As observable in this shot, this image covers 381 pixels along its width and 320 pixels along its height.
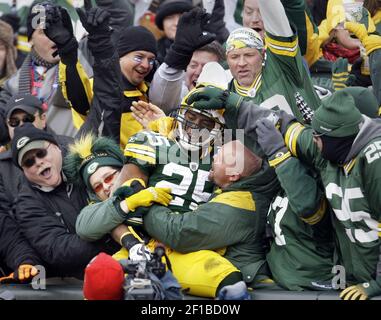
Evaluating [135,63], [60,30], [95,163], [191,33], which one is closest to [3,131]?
[60,30]

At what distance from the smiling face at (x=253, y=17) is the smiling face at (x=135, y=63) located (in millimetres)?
752

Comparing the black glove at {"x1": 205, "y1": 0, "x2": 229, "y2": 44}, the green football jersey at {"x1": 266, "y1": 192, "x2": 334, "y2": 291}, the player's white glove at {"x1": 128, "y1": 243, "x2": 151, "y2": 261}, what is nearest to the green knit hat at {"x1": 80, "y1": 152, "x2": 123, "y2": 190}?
the player's white glove at {"x1": 128, "y1": 243, "x2": 151, "y2": 261}

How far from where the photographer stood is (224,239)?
6621 mm

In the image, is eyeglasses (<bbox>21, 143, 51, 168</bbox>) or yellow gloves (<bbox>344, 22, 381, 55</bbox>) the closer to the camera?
eyeglasses (<bbox>21, 143, 51, 168</bbox>)

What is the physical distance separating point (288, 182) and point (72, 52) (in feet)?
7.46

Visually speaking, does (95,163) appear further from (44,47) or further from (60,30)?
(44,47)

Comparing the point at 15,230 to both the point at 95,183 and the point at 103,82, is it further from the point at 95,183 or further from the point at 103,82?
the point at 103,82

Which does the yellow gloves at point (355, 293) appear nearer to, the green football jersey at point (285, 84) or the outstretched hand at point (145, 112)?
the green football jersey at point (285, 84)

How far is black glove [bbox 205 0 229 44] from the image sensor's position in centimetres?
935

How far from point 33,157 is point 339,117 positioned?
220cm

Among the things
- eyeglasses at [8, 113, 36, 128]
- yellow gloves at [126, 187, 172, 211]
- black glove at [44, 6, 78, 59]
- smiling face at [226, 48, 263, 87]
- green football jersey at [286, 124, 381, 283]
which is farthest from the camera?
eyeglasses at [8, 113, 36, 128]

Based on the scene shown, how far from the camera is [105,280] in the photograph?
5930 millimetres

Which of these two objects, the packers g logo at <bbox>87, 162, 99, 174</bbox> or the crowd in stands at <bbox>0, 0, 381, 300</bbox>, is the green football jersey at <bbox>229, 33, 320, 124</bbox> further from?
the packers g logo at <bbox>87, 162, 99, 174</bbox>
